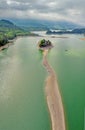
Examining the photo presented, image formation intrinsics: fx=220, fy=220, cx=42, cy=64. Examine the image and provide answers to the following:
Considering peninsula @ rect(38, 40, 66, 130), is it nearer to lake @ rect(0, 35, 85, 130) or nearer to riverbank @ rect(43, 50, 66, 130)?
riverbank @ rect(43, 50, 66, 130)

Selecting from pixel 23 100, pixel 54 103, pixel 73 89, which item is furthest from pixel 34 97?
pixel 73 89

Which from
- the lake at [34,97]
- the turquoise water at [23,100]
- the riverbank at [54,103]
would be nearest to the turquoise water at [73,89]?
the lake at [34,97]

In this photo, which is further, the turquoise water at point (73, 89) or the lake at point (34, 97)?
the turquoise water at point (73, 89)

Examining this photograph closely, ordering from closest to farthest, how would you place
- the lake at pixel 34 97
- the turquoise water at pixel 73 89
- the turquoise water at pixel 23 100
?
the turquoise water at pixel 23 100 → the lake at pixel 34 97 → the turquoise water at pixel 73 89

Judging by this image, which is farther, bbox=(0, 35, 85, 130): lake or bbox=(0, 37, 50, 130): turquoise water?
bbox=(0, 35, 85, 130): lake

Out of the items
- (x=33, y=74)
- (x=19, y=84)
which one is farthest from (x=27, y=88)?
(x=33, y=74)

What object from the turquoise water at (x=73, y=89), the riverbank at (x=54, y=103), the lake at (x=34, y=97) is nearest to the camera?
the riverbank at (x=54, y=103)

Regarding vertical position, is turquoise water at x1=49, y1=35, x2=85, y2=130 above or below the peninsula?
below

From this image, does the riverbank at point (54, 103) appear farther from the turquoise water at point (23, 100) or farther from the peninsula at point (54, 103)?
the turquoise water at point (23, 100)

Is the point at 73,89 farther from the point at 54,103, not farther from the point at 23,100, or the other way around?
the point at 23,100

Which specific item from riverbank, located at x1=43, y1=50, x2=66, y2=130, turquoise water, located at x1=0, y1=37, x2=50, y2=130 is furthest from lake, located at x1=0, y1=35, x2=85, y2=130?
riverbank, located at x1=43, y1=50, x2=66, y2=130

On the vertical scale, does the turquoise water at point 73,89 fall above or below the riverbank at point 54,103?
below
